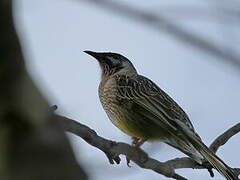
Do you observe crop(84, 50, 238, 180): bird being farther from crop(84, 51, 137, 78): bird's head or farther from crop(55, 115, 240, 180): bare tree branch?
crop(55, 115, 240, 180): bare tree branch

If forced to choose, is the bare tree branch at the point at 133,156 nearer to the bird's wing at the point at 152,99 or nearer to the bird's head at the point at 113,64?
the bird's wing at the point at 152,99

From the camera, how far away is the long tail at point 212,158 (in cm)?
468

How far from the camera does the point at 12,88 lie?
3.66 feet

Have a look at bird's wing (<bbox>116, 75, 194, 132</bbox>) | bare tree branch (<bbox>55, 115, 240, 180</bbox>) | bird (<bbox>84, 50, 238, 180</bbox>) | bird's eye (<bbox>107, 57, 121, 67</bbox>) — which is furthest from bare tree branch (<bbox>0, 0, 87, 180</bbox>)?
bird's eye (<bbox>107, 57, 121, 67</bbox>)

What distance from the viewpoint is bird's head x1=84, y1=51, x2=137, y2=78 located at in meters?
7.20

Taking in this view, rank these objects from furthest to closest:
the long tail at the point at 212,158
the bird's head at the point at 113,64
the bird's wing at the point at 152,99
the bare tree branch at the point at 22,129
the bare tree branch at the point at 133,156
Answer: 1. the bird's head at the point at 113,64
2. the bird's wing at the point at 152,99
3. the long tail at the point at 212,158
4. the bare tree branch at the point at 133,156
5. the bare tree branch at the point at 22,129

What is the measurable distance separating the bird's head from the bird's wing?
0.81 feet

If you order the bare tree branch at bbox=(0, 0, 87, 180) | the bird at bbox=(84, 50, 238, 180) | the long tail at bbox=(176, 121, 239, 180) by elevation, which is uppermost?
the bare tree branch at bbox=(0, 0, 87, 180)

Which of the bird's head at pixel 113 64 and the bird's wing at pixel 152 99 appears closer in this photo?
the bird's wing at pixel 152 99

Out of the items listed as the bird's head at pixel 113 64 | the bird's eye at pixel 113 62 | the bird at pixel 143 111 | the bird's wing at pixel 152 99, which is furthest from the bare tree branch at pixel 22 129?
the bird's eye at pixel 113 62

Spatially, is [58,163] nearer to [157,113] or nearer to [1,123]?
[1,123]

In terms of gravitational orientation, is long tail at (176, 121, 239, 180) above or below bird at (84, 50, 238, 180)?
above

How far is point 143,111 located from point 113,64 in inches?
53.7

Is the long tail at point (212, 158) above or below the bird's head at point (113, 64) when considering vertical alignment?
above
